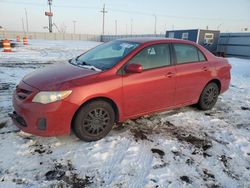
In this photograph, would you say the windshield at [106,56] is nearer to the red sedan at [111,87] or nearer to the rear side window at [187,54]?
the red sedan at [111,87]

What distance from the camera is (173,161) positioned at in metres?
3.42

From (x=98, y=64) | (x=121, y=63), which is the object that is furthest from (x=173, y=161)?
(x=98, y=64)

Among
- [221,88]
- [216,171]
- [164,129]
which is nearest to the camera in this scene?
[216,171]

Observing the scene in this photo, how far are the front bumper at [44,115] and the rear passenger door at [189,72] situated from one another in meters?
2.31

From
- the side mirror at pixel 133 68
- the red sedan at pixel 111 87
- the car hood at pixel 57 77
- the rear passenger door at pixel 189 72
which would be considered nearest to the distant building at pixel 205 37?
the red sedan at pixel 111 87

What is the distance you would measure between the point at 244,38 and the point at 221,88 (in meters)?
16.8

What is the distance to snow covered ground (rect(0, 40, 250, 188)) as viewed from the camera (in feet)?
9.68

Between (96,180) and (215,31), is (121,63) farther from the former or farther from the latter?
(215,31)

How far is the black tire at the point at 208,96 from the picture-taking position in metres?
5.47

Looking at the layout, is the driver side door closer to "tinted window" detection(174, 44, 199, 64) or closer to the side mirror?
the side mirror

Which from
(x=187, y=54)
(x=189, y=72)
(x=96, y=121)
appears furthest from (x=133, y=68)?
(x=187, y=54)

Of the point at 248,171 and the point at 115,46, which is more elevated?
the point at 115,46

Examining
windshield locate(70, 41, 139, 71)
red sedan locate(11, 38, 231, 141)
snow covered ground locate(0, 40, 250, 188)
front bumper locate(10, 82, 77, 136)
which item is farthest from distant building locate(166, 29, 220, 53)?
front bumper locate(10, 82, 77, 136)

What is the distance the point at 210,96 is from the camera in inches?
220
